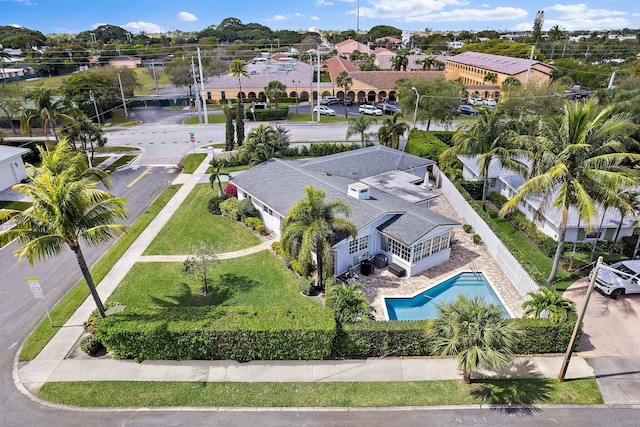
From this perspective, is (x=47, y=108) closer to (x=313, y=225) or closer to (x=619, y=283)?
(x=313, y=225)

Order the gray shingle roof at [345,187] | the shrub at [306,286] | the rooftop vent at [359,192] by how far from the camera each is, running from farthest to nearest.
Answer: the rooftop vent at [359,192] < the gray shingle roof at [345,187] < the shrub at [306,286]

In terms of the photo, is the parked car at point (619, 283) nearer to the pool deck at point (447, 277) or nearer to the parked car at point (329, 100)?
the pool deck at point (447, 277)

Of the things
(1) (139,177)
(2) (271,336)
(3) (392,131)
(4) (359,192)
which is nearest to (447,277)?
(4) (359,192)

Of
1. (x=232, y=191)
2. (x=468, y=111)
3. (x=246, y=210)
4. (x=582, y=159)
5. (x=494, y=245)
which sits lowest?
(x=494, y=245)

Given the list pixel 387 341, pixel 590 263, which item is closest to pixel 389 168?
pixel 590 263

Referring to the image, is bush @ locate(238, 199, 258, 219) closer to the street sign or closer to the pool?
the pool

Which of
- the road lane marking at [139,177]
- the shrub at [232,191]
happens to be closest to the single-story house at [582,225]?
the shrub at [232,191]

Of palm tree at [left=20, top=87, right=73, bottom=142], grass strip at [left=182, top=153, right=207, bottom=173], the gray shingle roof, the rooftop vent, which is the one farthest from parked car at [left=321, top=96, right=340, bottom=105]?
the rooftop vent
